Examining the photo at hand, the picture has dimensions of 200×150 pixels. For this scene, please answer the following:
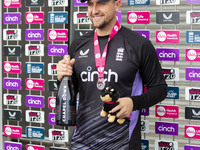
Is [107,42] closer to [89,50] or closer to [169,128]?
[89,50]

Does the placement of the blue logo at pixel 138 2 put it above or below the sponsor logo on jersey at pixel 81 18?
above

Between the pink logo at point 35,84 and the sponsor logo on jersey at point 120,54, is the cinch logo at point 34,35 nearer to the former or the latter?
the pink logo at point 35,84

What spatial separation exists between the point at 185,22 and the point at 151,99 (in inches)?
39.5

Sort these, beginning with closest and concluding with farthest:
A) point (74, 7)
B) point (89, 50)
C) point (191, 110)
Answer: point (89, 50), point (191, 110), point (74, 7)

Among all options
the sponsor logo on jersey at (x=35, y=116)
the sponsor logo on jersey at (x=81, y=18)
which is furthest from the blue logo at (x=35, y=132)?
the sponsor logo on jersey at (x=81, y=18)

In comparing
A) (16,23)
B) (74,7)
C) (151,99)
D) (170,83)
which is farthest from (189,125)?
(16,23)

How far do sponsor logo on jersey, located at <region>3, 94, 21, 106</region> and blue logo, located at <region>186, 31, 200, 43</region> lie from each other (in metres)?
1.94

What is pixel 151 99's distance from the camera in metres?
2.32

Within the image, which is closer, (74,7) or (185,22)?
(185,22)

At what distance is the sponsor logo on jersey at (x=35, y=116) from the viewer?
356cm

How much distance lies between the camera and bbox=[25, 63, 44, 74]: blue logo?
3.49 m

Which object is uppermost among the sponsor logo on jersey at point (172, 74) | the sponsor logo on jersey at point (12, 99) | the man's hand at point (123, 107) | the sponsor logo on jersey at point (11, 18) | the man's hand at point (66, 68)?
the sponsor logo on jersey at point (11, 18)

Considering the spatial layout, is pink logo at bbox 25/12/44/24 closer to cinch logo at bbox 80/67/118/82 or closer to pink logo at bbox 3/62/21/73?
pink logo at bbox 3/62/21/73

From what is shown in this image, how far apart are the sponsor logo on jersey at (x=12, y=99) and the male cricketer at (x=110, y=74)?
132 centimetres
